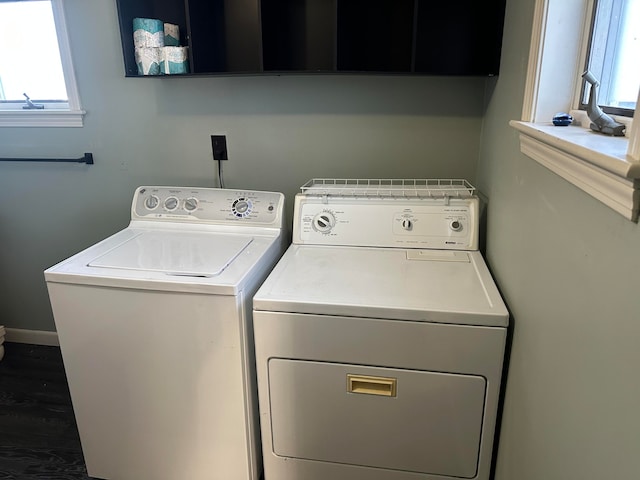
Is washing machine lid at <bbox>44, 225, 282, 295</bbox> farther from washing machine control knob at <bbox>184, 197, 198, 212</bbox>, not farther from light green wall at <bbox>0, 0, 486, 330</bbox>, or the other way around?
light green wall at <bbox>0, 0, 486, 330</bbox>

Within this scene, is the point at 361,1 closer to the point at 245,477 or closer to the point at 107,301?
the point at 107,301

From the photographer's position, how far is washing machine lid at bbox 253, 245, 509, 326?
1.28 m

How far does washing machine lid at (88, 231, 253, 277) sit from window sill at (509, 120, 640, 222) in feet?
3.15

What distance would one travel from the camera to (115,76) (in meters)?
2.10

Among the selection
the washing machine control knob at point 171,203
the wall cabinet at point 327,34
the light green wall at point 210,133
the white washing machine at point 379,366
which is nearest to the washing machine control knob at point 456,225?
the white washing machine at point 379,366

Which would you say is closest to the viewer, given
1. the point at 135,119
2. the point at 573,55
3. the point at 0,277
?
the point at 573,55

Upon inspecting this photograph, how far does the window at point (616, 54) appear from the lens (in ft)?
3.33

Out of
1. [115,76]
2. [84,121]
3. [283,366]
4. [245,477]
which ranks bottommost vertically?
[245,477]

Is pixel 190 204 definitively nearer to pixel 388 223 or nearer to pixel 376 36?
pixel 388 223

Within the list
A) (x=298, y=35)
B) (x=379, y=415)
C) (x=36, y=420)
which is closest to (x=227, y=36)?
(x=298, y=35)

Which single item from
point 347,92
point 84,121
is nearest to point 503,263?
point 347,92

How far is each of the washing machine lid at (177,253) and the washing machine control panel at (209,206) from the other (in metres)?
0.09

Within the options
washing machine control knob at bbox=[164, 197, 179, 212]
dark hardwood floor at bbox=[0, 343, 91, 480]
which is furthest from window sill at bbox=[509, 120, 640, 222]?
dark hardwood floor at bbox=[0, 343, 91, 480]

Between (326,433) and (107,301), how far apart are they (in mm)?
799
